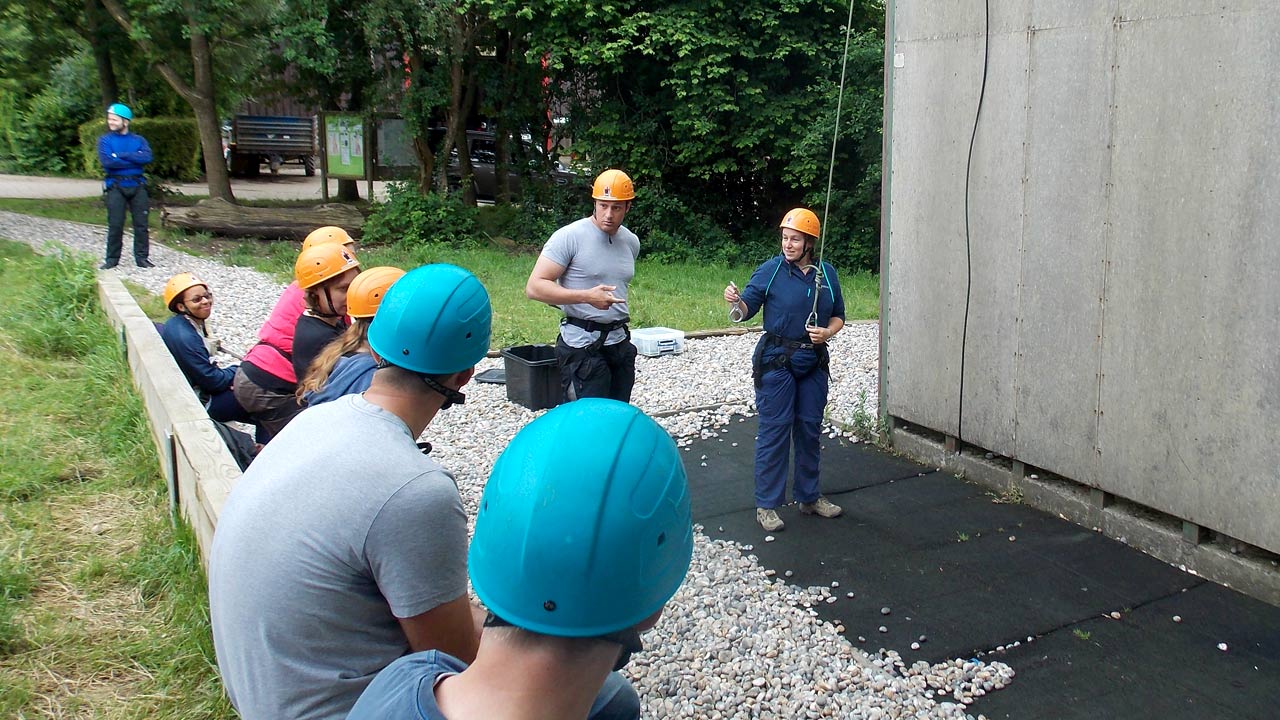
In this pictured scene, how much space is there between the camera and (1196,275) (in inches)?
203

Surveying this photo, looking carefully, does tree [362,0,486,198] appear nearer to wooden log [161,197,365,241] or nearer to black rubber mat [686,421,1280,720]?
wooden log [161,197,365,241]

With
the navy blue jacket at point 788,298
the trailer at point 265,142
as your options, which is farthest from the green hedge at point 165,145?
the navy blue jacket at point 788,298

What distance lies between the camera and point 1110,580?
523 cm

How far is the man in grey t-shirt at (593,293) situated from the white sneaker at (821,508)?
1276 millimetres

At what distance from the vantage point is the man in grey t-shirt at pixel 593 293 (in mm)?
5984

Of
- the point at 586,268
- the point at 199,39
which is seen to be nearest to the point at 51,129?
the point at 199,39

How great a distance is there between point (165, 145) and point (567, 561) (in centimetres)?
2837

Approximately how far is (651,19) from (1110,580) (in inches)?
530

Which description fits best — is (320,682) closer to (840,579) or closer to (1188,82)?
(840,579)

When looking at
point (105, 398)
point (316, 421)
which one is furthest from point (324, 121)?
point (316, 421)

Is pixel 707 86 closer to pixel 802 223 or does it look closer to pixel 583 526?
pixel 802 223

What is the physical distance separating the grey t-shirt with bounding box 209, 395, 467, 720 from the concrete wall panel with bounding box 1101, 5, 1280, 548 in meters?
4.23

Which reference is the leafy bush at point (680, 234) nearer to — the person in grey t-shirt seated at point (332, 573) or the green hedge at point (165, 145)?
the green hedge at point (165, 145)


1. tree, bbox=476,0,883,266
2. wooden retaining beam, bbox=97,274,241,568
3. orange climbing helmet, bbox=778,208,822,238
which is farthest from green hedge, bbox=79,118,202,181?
orange climbing helmet, bbox=778,208,822,238
